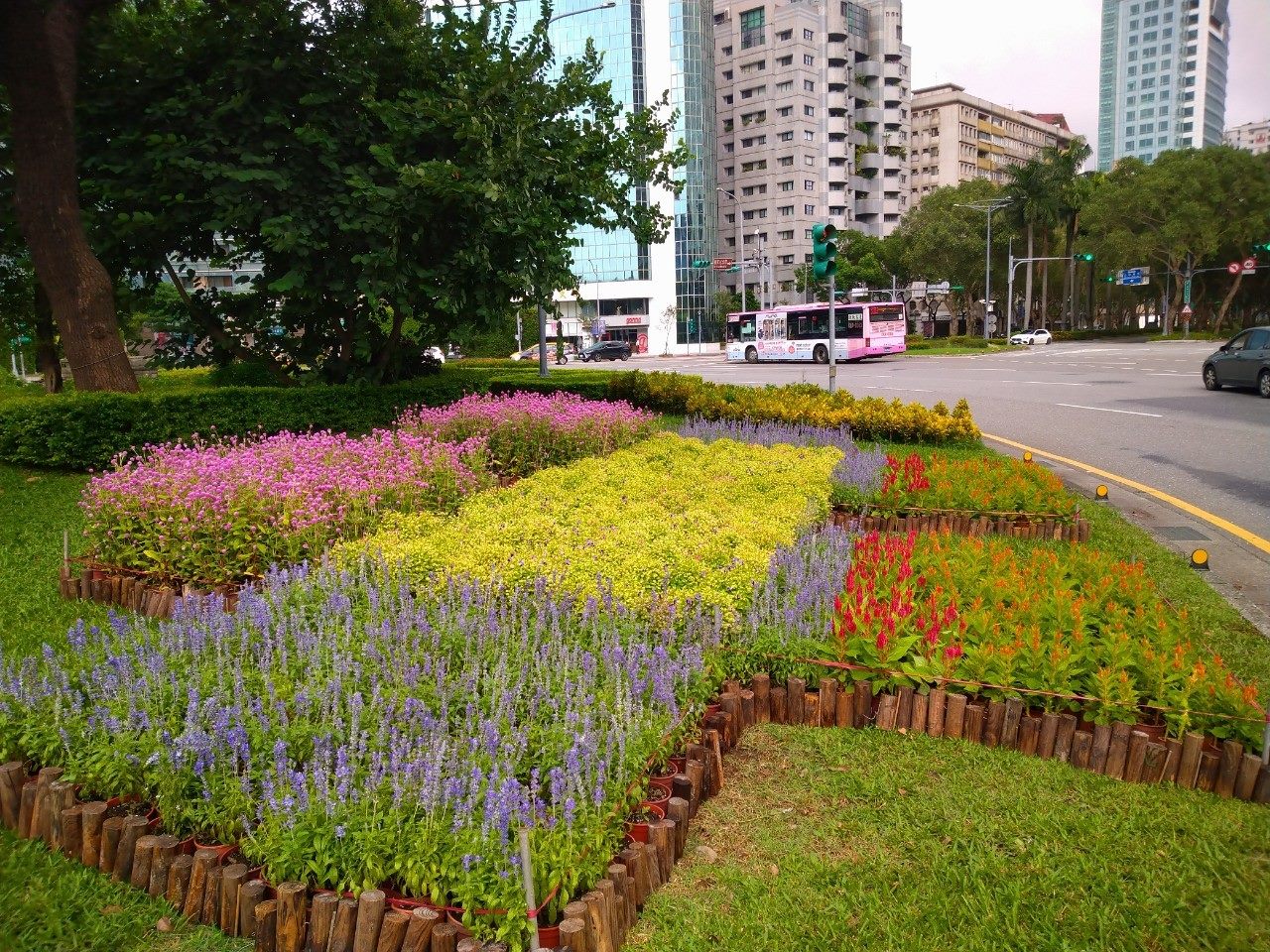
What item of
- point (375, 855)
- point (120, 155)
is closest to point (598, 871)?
point (375, 855)

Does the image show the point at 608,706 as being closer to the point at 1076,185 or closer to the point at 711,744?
the point at 711,744

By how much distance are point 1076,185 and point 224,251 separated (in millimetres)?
66129

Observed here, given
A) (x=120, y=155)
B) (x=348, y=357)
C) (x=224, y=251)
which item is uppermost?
(x=120, y=155)

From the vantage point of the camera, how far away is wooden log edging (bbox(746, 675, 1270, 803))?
3514mm

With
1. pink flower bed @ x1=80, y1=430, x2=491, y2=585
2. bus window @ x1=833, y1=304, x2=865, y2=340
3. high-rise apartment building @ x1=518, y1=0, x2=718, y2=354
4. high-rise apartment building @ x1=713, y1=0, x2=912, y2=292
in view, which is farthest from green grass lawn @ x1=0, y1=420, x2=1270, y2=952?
high-rise apartment building @ x1=713, y1=0, x2=912, y2=292

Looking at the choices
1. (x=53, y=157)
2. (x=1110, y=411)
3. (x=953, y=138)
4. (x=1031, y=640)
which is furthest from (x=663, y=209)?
(x=1031, y=640)

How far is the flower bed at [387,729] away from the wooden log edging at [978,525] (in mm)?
3424

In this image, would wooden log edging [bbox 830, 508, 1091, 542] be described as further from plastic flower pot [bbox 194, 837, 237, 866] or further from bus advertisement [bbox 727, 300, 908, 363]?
bus advertisement [bbox 727, 300, 908, 363]

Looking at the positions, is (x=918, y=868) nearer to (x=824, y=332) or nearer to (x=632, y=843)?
(x=632, y=843)

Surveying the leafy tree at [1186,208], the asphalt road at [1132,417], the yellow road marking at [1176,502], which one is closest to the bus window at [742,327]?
the asphalt road at [1132,417]

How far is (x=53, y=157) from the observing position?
10.6 meters

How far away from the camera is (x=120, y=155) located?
37.8 ft

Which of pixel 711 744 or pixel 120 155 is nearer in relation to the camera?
pixel 711 744

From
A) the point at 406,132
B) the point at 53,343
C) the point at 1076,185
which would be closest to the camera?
the point at 406,132
